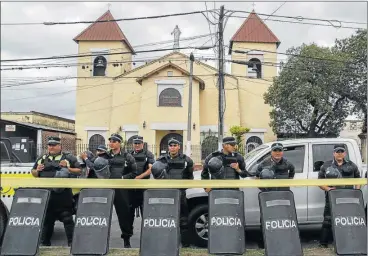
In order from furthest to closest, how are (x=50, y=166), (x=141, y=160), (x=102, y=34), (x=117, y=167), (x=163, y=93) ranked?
(x=102, y=34)
(x=163, y=93)
(x=141, y=160)
(x=117, y=167)
(x=50, y=166)

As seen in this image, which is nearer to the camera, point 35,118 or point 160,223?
point 160,223

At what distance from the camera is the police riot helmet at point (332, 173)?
6.21 m

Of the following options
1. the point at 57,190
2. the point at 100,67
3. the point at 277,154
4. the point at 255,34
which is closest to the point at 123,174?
the point at 57,190

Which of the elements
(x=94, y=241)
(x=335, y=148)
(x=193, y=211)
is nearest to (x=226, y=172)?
(x=193, y=211)

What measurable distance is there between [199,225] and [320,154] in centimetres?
235

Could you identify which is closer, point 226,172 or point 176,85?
point 226,172

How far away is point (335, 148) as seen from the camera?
6441 millimetres

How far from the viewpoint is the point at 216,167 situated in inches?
241

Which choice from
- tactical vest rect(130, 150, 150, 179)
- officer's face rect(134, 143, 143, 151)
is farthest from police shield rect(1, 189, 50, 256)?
officer's face rect(134, 143, 143, 151)

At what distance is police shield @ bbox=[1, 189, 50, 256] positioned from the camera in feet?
17.9

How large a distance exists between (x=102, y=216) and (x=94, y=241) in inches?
13.4

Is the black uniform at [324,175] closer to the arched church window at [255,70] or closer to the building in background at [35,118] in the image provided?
the arched church window at [255,70]

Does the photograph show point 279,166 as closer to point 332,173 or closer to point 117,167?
point 332,173

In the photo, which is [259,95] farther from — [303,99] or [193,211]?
[193,211]
